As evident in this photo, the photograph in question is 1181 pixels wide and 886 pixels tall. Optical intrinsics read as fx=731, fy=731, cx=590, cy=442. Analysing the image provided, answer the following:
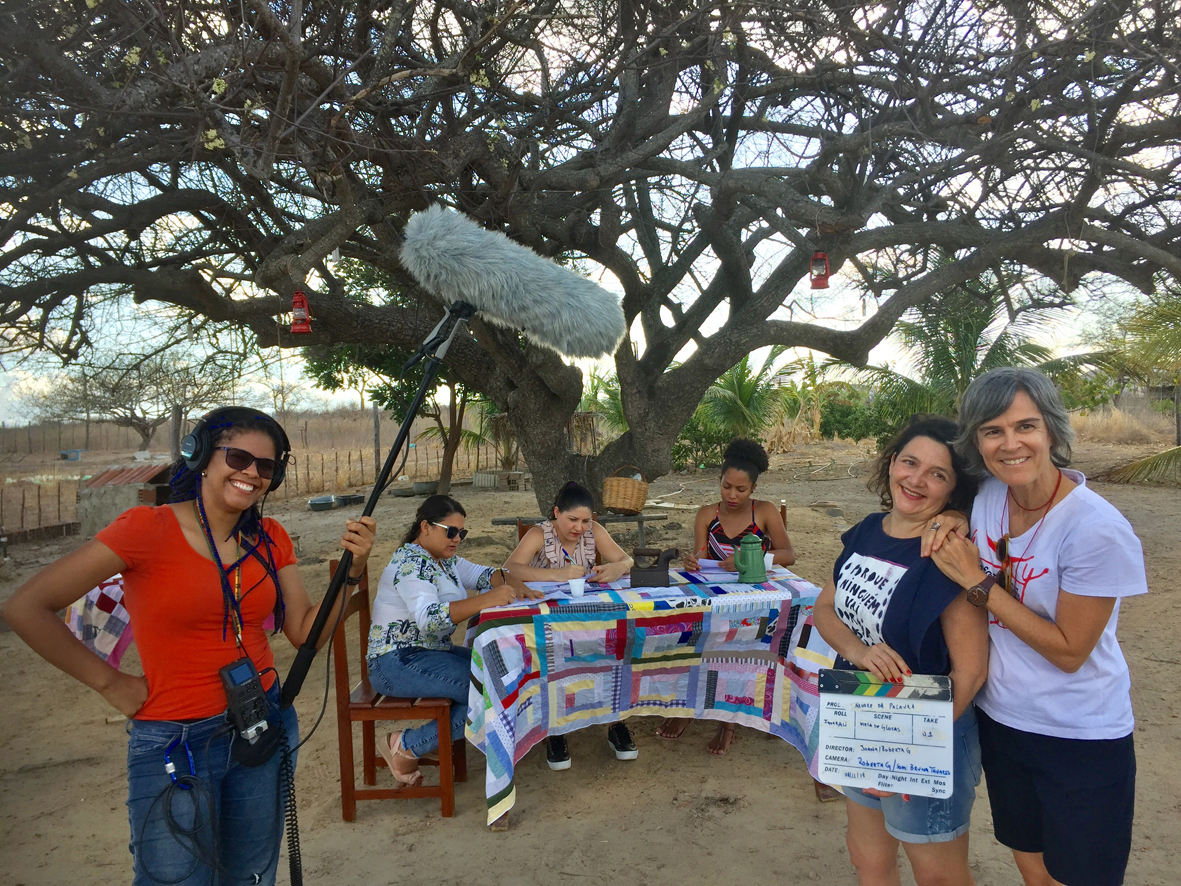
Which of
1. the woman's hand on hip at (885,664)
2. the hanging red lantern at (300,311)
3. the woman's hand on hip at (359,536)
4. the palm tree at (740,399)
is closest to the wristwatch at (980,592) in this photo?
the woman's hand on hip at (885,664)

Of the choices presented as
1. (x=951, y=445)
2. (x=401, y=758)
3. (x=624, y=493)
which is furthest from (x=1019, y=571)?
(x=624, y=493)

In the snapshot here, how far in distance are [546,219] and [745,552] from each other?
3.34m

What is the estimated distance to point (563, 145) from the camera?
5680 millimetres

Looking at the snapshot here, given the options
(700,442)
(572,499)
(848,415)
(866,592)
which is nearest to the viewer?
(866,592)

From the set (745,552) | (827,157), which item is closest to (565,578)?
(745,552)

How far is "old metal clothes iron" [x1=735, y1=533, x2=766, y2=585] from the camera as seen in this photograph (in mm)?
3598

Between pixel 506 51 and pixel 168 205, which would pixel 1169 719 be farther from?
pixel 168 205

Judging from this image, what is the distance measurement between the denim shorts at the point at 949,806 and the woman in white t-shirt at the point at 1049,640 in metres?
0.04

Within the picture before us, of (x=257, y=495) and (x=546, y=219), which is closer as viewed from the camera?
(x=257, y=495)

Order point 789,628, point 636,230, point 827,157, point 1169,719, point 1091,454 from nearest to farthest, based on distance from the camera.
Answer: point 789,628 → point 1169,719 → point 827,157 → point 636,230 → point 1091,454

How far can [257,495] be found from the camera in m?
1.93

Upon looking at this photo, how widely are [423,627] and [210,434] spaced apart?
5.31 ft

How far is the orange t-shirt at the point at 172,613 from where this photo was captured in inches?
69.5

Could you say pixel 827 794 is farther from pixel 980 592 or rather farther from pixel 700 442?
pixel 700 442
